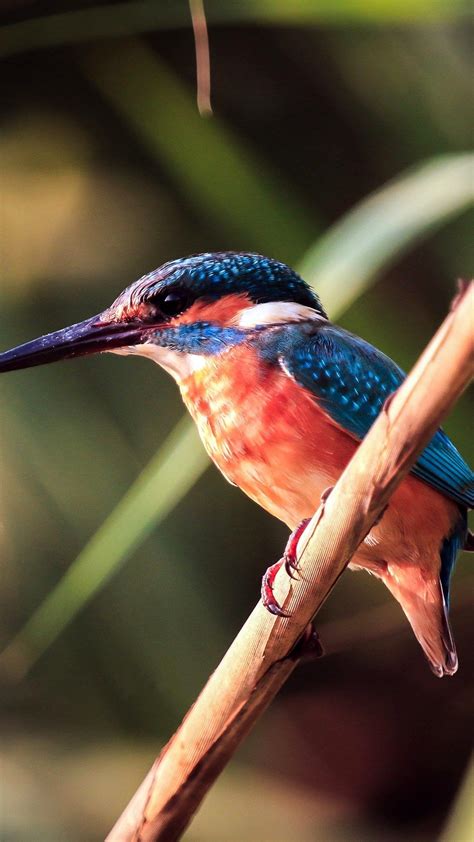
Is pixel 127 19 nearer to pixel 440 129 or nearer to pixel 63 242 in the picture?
pixel 63 242

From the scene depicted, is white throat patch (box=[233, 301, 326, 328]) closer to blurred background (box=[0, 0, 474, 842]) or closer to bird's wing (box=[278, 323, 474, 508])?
bird's wing (box=[278, 323, 474, 508])

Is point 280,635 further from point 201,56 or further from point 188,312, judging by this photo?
point 201,56

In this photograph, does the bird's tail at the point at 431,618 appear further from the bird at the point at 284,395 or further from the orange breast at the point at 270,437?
the orange breast at the point at 270,437

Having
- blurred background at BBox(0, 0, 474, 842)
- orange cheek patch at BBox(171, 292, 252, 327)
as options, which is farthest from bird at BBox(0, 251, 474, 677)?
blurred background at BBox(0, 0, 474, 842)

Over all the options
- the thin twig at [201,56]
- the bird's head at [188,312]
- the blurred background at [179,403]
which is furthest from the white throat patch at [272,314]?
the thin twig at [201,56]

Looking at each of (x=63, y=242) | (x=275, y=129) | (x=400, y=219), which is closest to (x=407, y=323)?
(x=400, y=219)
